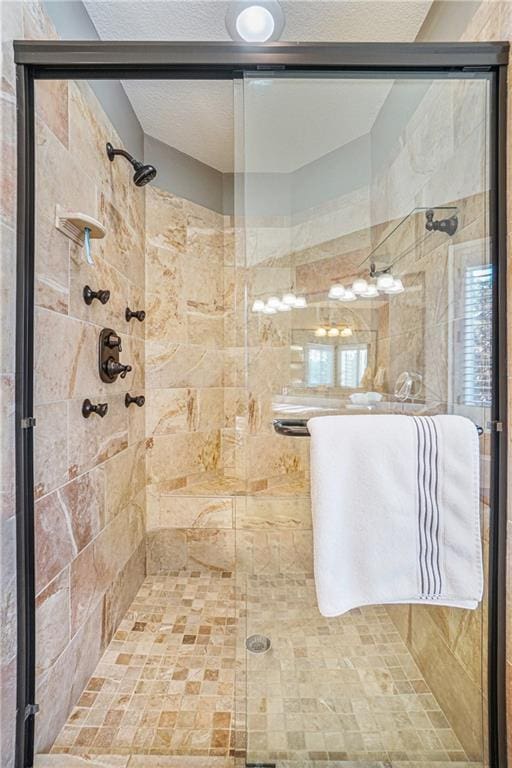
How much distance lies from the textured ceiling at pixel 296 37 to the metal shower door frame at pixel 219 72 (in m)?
0.26

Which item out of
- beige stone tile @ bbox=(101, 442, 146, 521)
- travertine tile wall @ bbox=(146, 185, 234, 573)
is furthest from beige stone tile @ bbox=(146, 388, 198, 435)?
beige stone tile @ bbox=(101, 442, 146, 521)

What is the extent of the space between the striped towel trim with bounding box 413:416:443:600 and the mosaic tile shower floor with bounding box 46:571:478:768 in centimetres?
20

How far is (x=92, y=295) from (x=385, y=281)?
1.14 m

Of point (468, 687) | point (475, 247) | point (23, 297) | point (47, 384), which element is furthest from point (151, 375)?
point (468, 687)

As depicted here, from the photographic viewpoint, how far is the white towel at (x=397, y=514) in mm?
954

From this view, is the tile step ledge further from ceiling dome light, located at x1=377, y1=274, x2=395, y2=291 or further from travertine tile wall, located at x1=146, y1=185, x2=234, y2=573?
ceiling dome light, located at x1=377, y1=274, x2=395, y2=291

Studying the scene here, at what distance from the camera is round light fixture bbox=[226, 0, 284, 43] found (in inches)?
49.3

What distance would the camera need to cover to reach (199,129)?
1.98m

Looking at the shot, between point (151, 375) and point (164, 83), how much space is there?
4.59 feet

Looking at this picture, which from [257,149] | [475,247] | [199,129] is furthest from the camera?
[199,129]

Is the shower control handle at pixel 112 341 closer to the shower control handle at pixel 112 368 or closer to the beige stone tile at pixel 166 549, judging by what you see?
the shower control handle at pixel 112 368

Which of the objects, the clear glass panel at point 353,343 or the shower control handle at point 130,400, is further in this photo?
the shower control handle at point 130,400

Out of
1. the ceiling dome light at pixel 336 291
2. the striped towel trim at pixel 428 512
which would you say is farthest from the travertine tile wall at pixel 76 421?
the striped towel trim at pixel 428 512

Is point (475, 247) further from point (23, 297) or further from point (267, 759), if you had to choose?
point (267, 759)
